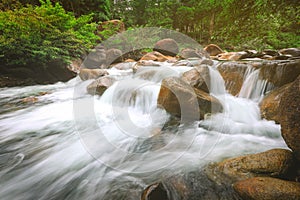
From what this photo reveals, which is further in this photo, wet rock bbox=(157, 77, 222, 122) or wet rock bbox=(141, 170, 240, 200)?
wet rock bbox=(157, 77, 222, 122)

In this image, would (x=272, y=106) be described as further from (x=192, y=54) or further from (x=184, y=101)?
(x=192, y=54)

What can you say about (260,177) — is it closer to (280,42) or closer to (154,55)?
(154,55)

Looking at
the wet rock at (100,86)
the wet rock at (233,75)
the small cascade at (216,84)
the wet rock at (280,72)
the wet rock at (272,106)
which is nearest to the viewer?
the wet rock at (272,106)

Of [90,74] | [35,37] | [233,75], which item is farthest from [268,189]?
[35,37]

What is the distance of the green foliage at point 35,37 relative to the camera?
213 inches

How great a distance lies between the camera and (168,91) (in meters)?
3.41

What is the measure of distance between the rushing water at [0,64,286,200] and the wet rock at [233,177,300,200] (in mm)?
764

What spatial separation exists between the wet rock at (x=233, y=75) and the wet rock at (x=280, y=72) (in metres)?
0.50

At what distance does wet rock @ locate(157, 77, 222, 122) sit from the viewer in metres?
3.25

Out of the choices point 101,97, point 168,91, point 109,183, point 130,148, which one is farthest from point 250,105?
point 101,97

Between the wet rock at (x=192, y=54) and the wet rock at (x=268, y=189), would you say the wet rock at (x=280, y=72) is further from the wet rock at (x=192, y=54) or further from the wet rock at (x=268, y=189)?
the wet rock at (x=192, y=54)

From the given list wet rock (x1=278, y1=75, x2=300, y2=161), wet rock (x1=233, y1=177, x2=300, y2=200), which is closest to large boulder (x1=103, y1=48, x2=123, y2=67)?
wet rock (x1=278, y1=75, x2=300, y2=161)

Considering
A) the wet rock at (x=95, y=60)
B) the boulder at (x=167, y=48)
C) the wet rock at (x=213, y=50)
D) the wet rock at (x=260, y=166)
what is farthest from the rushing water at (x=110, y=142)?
the boulder at (x=167, y=48)

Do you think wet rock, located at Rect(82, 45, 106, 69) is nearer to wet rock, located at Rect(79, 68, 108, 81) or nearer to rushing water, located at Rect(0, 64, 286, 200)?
wet rock, located at Rect(79, 68, 108, 81)
